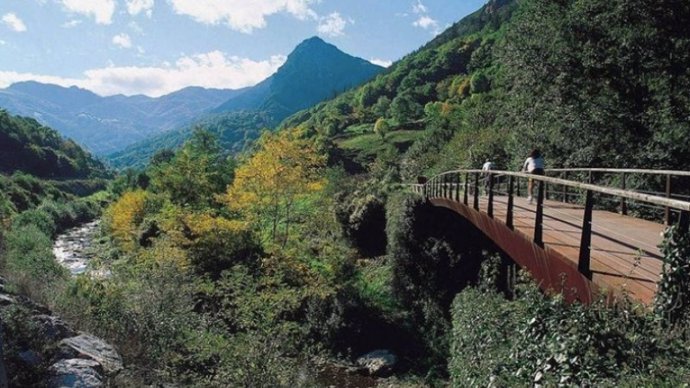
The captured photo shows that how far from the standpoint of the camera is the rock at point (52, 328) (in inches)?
520

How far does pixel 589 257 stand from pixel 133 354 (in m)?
14.3

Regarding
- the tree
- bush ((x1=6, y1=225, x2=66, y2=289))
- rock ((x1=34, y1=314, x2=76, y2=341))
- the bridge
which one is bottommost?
bush ((x1=6, y1=225, x2=66, y2=289))

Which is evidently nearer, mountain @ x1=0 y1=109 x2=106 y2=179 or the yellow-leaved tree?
the yellow-leaved tree

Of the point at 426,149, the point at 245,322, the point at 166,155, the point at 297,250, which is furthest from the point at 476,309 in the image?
the point at 166,155

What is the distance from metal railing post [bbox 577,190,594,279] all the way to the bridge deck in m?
0.10

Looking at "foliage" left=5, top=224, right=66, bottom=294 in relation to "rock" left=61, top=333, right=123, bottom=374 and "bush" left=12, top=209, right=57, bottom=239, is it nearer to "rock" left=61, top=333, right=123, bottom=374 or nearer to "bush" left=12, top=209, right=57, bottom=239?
"rock" left=61, top=333, right=123, bottom=374

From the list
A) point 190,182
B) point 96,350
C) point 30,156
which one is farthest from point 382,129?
point 96,350

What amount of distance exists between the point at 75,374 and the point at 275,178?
18523 millimetres


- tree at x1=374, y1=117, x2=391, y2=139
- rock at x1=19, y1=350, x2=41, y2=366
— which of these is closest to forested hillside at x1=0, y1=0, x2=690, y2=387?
rock at x1=19, y1=350, x2=41, y2=366

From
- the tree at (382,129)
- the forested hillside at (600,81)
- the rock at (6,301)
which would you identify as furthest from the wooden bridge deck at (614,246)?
the tree at (382,129)

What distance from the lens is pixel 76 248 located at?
166 ft

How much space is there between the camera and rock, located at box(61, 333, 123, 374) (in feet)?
42.3

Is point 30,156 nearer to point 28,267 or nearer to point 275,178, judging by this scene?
point 28,267

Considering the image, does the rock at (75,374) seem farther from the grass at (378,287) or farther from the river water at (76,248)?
the river water at (76,248)
